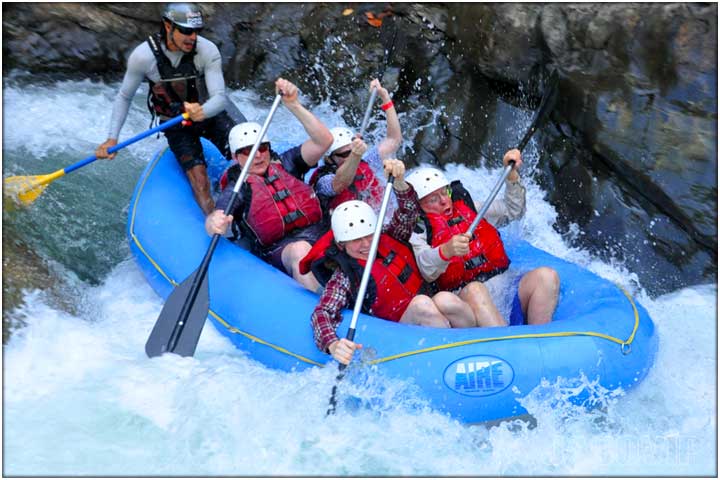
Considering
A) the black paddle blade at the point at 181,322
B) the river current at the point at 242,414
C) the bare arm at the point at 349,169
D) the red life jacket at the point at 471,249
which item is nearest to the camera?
the river current at the point at 242,414

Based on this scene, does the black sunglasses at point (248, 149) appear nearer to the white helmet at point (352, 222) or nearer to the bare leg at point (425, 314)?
the white helmet at point (352, 222)

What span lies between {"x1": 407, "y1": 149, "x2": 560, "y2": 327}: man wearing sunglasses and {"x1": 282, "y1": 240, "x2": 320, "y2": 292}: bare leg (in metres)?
0.54

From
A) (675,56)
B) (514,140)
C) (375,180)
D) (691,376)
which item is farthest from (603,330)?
(514,140)

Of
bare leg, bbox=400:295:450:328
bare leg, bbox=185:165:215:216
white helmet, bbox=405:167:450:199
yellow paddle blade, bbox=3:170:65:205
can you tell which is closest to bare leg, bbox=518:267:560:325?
bare leg, bbox=400:295:450:328

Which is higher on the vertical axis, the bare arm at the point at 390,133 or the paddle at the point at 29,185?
the bare arm at the point at 390,133

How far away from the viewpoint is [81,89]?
682 cm

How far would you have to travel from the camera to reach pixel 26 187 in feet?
16.2

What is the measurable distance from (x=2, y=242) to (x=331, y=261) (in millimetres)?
1926

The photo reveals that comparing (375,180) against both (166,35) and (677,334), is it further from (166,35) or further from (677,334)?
(677,334)

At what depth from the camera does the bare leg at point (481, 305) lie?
3.91 m

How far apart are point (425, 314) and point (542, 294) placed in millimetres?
623

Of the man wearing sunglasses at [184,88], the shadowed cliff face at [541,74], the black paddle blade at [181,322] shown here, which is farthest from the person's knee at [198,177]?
the shadowed cliff face at [541,74]

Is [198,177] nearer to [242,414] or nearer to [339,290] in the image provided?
[339,290]

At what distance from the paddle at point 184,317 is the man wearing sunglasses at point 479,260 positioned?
1.05 meters
